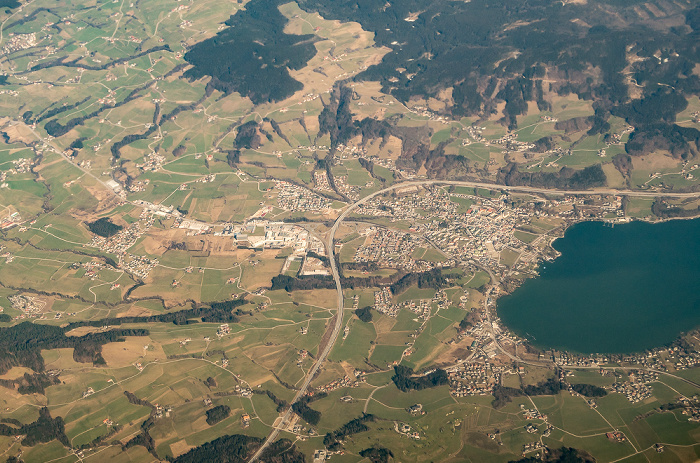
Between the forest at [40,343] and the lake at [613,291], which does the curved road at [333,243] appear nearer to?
the lake at [613,291]

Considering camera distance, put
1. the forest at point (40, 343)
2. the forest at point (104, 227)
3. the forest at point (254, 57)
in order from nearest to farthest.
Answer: the forest at point (40, 343)
the forest at point (104, 227)
the forest at point (254, 57)

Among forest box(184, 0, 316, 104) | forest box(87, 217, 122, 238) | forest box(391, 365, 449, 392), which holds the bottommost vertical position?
forest box(391, 365, 449, 392)

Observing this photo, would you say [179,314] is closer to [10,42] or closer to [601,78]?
[601,78]

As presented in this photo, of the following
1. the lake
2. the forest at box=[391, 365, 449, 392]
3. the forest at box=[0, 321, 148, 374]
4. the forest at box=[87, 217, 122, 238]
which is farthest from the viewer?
the forest at box=[87, 217, 122, 238]

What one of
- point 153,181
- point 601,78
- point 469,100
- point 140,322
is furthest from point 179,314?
point 601,78

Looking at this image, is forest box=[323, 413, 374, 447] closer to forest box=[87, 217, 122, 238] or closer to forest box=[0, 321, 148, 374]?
forest box=[0, 321, 148, 374]

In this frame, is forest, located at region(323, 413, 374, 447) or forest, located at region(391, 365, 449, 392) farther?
forest, located at region(391, 365, 449, 392)

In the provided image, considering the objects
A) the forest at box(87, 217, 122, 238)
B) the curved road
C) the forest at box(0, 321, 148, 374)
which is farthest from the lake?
the forest at box(87, 217, 122, 238)

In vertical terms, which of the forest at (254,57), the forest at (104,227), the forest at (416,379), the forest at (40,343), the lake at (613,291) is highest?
the forest at (254,57)

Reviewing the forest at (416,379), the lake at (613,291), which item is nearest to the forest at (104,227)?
the forest at (416,379)

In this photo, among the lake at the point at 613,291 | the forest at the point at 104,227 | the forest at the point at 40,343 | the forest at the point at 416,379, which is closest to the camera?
the forest at the point at 416,379
